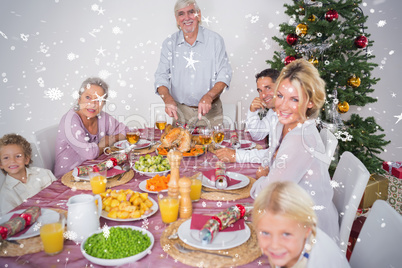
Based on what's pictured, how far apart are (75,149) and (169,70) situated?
1.22 metres

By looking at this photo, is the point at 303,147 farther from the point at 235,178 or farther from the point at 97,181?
the point at 97,181

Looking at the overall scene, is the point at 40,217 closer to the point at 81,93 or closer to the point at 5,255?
the point at 5,255

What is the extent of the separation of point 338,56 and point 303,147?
1.85 m

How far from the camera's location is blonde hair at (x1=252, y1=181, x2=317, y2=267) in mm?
672

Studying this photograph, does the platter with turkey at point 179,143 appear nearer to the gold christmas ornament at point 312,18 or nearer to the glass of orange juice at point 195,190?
the glass of orange juice at point 195,190

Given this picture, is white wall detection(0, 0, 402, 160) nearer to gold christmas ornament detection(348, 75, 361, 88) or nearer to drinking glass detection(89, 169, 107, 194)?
gold christmas ornament detection(348, 75, 361, 88)

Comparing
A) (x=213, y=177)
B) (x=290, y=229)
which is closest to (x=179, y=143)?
(x=213, y=177)

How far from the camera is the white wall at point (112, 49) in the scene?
11.1 ft

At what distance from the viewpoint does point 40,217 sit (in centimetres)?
98

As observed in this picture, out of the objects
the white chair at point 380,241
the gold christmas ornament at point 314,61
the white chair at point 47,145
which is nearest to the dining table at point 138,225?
the white chair at point 380,241

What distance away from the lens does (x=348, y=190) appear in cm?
126

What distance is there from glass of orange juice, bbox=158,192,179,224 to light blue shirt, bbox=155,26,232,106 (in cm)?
177

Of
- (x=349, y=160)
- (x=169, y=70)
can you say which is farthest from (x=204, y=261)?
(x=169, y=70)
